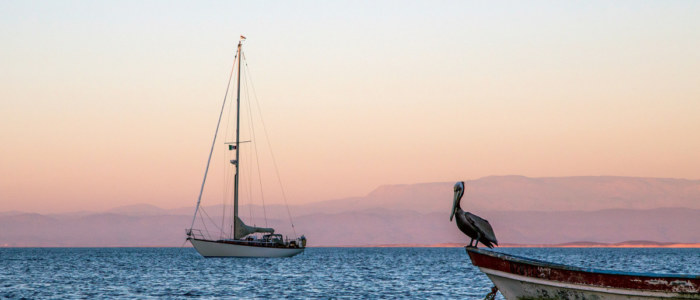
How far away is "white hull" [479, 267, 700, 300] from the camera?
24469 millimetres

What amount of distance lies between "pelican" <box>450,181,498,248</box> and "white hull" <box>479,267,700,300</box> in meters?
1.51

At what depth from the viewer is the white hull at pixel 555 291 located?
2447cm

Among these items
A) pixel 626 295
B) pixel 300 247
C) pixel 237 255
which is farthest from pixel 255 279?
pixel 626 295

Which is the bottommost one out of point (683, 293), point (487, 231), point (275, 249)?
point (683, 293)

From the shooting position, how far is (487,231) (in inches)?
1019

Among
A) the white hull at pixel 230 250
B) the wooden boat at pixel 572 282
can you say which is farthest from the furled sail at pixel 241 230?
the wooden boat at pixel 572 282

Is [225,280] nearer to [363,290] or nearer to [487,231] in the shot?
[363,290]

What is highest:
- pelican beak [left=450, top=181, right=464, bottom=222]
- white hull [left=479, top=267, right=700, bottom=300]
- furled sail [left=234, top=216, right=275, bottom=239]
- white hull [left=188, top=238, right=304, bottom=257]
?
furled sail [left=234, top=216, right=275, bottom=239]

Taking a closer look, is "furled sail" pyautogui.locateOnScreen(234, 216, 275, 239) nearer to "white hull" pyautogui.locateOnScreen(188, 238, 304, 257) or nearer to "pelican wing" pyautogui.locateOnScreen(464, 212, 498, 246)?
"white hull" pyautogui.locateOnScreen(188, 238, 304, 257)

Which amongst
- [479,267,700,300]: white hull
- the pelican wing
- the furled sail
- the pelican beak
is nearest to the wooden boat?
[479,267,700,300]: white hull


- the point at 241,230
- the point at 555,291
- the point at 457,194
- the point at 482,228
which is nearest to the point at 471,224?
the point at 482,228

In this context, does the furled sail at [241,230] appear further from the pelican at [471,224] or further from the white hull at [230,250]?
the pelican at [471,224]

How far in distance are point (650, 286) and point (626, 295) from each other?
2.55 ft

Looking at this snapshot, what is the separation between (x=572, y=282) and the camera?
2533cm
